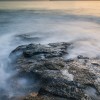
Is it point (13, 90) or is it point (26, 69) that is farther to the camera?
point (26, 69)

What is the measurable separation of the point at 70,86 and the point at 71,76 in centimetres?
76

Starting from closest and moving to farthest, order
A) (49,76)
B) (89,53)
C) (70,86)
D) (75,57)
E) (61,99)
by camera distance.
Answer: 1. (61,99)
2. (70,86)
3. (49,76)
4. (75,57)
5. (89,53)

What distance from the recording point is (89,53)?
1083 centimetres

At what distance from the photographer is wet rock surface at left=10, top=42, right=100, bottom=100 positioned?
6711 mm

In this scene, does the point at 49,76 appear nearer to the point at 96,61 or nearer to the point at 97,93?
the point at 97,93

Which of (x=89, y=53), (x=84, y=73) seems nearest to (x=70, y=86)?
(x=84, y=73)

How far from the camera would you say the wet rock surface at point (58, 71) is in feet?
22.0

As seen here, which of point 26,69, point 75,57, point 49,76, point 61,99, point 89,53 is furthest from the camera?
point 89,53

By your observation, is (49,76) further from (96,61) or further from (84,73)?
(96,61)

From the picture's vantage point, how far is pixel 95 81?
7414 mm

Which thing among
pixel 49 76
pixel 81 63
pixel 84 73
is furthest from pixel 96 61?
pixel 49 76

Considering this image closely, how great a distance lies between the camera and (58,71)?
8.18 m

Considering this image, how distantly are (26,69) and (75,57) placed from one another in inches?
101

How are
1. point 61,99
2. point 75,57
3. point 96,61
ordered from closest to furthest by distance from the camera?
1. point 61,99
2. point 96,61
3. point 75,57
